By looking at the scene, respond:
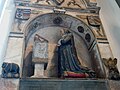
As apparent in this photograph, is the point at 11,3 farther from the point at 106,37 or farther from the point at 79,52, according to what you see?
the point at 106,37

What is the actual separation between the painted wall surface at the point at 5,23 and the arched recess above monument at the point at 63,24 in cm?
41

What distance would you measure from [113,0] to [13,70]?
9.30 ft

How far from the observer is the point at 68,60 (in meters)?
3.48

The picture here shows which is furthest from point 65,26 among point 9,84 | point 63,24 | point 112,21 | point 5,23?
point 9,84

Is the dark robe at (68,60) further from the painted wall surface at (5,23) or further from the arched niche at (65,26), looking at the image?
the painted wall surface at (5,23)

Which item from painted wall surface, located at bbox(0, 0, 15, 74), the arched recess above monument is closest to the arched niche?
the arched recess above monument

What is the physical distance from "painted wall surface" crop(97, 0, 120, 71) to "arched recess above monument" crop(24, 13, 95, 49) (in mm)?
433

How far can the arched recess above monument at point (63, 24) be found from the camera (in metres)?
3.93

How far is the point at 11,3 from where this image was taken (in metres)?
4.22

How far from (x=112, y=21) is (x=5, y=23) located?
7.40 ft

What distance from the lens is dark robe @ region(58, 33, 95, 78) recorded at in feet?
10.7

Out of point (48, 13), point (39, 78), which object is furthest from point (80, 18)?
point (39, 78)

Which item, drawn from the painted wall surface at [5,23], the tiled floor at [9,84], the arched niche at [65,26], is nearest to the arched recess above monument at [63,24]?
the arched niche at [65,26]

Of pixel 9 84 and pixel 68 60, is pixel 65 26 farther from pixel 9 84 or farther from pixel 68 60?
pixel 9 84
